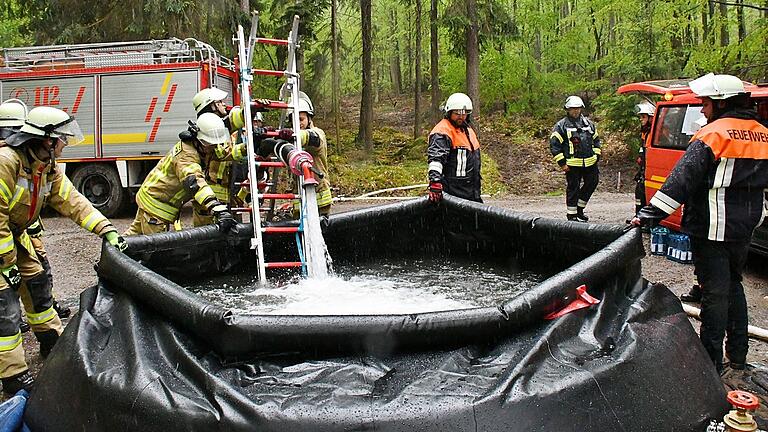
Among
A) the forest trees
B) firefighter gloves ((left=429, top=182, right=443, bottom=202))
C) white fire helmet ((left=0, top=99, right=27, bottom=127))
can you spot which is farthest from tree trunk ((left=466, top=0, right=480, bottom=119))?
white fire helmet ((left=0, top=99, right=27, bottom=127))

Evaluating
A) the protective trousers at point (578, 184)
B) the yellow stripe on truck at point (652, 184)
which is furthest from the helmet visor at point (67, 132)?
the protective trousers at point (578, 184)

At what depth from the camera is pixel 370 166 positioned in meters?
16.9

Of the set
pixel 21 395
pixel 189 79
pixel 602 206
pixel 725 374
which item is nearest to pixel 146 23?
pixel 189 79

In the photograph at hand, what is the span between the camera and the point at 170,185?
5027 millimetres

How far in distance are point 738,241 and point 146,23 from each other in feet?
42.7

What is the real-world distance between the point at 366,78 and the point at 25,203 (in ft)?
49.0

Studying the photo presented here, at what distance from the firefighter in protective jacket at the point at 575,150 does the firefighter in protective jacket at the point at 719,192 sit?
4.84 meters

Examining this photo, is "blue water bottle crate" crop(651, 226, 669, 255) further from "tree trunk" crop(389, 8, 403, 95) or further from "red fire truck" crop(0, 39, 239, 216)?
"tree trunk" crop(389, 8, 403, 95)

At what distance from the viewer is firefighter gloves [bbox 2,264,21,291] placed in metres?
3.63

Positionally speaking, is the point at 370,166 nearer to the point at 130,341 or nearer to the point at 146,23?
the point at 146,23

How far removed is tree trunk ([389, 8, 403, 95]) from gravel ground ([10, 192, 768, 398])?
18.3m

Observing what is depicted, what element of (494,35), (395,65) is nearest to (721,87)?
(494,35)

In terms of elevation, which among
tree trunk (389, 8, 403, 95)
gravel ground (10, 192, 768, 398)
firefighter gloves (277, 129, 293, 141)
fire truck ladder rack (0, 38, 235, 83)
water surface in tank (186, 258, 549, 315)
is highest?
tree trunk (389, 8, 403, 95)

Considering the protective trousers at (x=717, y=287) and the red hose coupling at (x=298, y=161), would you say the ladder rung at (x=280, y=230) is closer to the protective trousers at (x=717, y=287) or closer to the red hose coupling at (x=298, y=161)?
the red hose coupling at (x=298, y=161)
